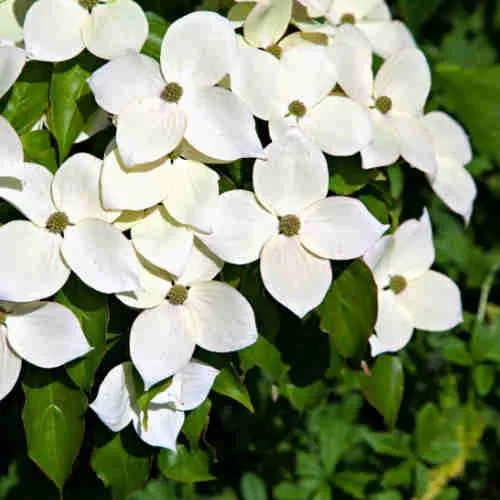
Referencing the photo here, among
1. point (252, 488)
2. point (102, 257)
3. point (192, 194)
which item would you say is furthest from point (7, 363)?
point (252, 488)

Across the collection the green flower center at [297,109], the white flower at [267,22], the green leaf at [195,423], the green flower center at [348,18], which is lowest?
the green leaf at [195,423]

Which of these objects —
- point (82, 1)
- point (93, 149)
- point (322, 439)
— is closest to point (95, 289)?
point (93, 149)

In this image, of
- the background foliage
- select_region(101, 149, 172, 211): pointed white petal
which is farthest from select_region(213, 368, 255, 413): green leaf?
select_region(101, 149, 172, 211): pointed white petal

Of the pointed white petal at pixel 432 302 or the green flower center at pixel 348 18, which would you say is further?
the green flower center at pixel 348 18

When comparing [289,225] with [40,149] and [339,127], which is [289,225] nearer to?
[339,127]

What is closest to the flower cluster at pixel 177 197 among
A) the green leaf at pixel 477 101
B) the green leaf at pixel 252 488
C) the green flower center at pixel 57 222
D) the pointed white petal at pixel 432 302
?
the green flower center at pixel 57 222

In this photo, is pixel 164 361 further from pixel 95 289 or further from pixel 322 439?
pixel 322 439

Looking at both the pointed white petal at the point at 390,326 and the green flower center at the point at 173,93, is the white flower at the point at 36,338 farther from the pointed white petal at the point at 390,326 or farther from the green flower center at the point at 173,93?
the pointed white petal at the point at 390,326
